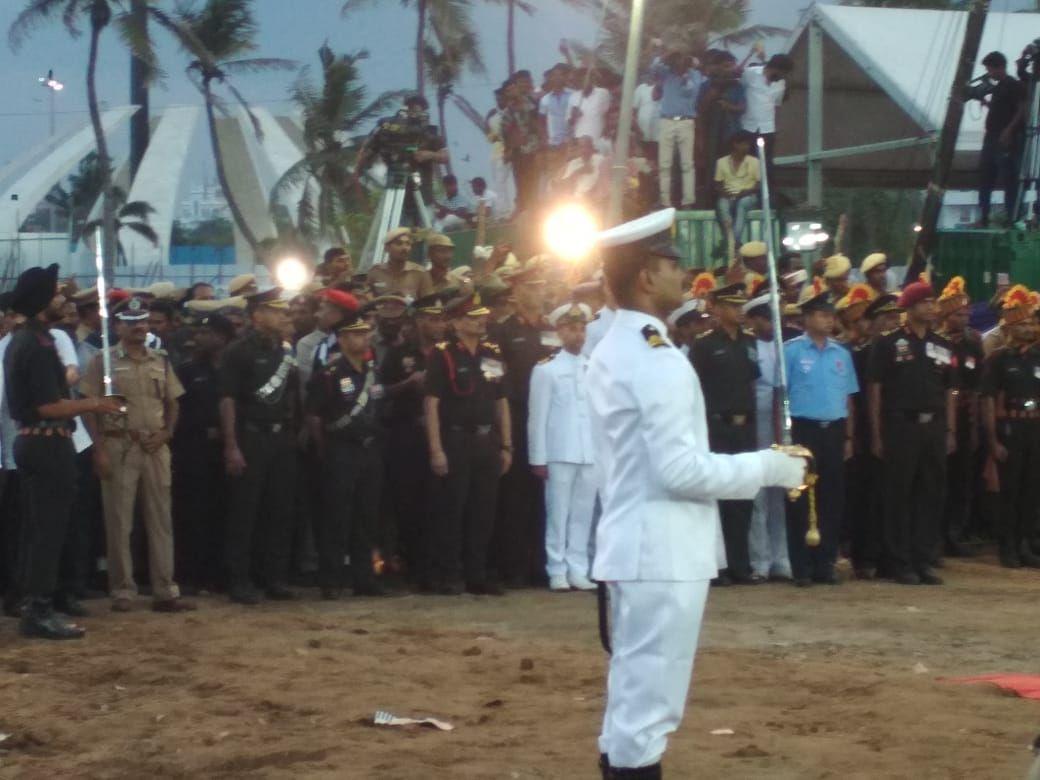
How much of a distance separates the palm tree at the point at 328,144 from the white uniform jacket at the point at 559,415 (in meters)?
27.6

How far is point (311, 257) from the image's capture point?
40.3 m

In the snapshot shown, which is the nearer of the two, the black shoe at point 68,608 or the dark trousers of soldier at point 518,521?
the black shoe at point 68,608

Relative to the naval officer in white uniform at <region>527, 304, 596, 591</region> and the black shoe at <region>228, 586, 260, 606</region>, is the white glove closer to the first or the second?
the black shoe at <region>228, 586, 260, 606</region>

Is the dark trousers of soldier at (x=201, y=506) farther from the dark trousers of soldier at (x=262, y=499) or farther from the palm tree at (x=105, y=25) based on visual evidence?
the palm tree at (x=105, y=25)

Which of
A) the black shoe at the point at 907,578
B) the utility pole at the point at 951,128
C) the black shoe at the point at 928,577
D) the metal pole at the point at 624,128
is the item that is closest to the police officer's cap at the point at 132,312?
the metal pole at the point at 624,128

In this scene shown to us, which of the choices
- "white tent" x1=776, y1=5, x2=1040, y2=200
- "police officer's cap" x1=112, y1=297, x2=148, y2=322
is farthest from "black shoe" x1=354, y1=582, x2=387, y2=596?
"white tent" x1=776, y1=5, x2=1040, y2=200

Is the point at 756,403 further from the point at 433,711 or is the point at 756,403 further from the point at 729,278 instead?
the point at 433,711

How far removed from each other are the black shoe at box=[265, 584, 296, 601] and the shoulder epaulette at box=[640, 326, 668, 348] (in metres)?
7.35

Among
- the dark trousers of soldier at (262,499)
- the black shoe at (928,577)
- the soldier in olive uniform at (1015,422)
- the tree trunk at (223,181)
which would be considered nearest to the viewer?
the dark trousers of soldier at (262,499)

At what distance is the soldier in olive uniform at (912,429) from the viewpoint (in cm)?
1335

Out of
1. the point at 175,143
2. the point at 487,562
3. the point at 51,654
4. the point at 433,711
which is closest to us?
the point at 433,711

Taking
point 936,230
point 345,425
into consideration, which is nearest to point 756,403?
point 345,425

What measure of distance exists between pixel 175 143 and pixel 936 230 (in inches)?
1559

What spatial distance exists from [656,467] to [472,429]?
7467 mm
